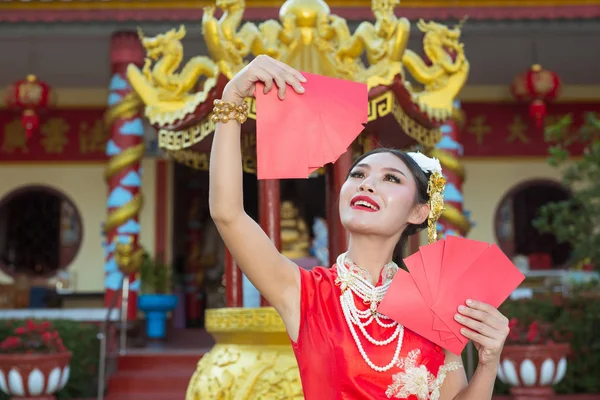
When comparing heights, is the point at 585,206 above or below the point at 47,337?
above

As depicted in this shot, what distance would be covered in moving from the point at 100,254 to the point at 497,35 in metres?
5.52

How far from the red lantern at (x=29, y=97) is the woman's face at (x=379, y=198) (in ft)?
22.9

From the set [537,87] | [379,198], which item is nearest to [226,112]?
[379,198]

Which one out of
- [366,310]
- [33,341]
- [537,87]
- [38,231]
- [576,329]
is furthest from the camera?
[38,231]

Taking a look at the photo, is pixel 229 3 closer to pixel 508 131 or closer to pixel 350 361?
pixel 350 361

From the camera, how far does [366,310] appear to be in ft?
5.95

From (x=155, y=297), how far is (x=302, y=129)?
6.73 meters

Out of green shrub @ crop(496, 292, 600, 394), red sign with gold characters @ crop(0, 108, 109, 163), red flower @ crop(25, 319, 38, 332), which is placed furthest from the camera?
red sign with gold characters @ crop(0, 108, 109, 163)

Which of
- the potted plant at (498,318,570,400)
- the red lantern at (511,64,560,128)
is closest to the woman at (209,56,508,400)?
the potted plant at (498,318,570,400)

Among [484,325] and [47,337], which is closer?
[484,325]

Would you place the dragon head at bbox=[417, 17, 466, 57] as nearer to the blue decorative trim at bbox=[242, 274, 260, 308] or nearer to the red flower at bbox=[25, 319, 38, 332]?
the blue decorative trim at bbox=[242, 274, 260, 308]

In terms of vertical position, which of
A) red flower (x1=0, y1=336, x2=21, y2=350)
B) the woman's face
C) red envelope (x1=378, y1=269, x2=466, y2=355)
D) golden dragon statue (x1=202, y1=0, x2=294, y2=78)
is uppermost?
golden dragon statue (x1=202, y1=0, x2=294, y2=78)

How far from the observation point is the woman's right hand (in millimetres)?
1690

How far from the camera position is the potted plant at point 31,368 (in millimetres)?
5422
